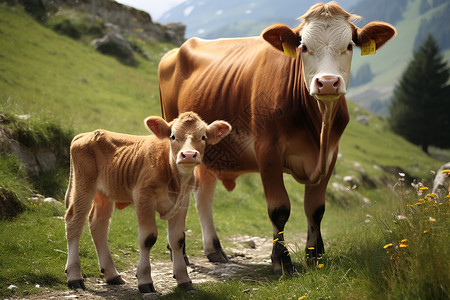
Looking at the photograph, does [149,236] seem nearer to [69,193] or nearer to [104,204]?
[104,204]

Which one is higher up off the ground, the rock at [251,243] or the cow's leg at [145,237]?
the cow's leg at [145,237]

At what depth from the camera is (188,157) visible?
4.98 m

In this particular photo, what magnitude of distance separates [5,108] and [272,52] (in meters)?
5.67

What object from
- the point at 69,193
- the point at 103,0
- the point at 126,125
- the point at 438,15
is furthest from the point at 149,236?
the point at 438,15

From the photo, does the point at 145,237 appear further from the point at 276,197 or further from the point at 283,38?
the point at 283,38

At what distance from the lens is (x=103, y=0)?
3422 cm

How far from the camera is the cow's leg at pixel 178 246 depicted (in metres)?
5.68

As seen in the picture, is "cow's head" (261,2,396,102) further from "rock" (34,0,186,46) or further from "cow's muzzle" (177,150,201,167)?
"rock" (34,0,186,46)

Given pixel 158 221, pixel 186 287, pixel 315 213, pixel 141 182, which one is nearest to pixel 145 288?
pixel 186 287

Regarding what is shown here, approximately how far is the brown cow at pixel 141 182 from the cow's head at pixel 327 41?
125cm

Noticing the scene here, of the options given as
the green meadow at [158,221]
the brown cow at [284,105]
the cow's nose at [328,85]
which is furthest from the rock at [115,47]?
the cow's nose at [328,85]

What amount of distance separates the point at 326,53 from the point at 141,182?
2.66 metres

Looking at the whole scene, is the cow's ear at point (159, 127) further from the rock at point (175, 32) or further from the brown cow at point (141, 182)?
the rock at point (175, 32)

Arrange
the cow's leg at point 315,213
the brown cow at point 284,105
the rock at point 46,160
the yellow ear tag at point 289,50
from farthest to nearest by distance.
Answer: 1. the rock at point 46,160
2. the cow's leg at point 315,213
3. the yellow ear tag at point 289,50
4. the brown cow at point 284,105
